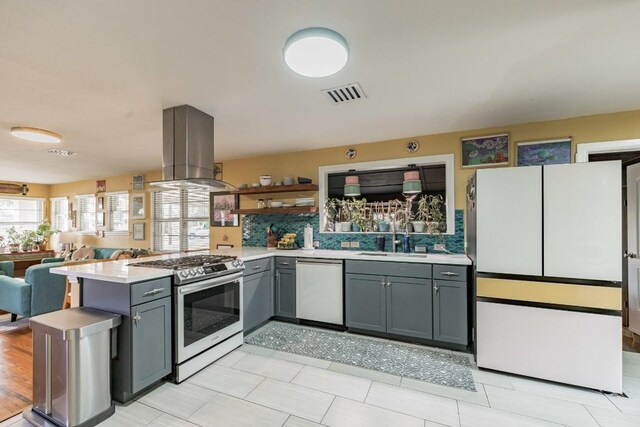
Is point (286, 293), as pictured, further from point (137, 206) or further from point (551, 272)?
point (137, 206)

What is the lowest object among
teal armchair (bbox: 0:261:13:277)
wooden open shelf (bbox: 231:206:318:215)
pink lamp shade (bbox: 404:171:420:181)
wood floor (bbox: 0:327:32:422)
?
wood floor (bbox: 0:327:32:422)

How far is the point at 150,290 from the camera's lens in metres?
2.22

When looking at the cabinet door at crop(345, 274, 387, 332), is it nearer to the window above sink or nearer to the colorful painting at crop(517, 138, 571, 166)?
the window above sink

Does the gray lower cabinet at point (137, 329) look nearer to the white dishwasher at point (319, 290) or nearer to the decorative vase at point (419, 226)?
the white dishwasher at point (319, 290)

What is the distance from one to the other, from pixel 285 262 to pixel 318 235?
73 centimetres

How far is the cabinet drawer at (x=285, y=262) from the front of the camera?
3.69 metres

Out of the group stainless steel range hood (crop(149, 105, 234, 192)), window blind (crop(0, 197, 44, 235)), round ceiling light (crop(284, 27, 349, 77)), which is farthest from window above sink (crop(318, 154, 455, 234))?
window blind (crop(0, 197, 44, 235))

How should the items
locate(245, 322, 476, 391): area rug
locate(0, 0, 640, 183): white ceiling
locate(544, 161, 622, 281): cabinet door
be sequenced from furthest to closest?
locate(245, 322, 476, 391): area rug
locate(544, 161, 622, 281): cabinet door
locate(0, 0, 640, 183): white ceiling

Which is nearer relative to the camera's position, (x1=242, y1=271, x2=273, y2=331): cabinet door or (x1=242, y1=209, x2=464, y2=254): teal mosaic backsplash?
(x1=242, y1=271, x2=273, y2=331): cabinet door

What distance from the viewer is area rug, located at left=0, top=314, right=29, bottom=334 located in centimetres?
358

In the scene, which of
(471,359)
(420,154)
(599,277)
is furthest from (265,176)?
(599,277)

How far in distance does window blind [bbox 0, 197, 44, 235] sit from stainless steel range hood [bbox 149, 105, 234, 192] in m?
7.25

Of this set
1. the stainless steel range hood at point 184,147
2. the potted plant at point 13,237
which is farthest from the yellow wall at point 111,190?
the stainless steel range hood at point 184,147

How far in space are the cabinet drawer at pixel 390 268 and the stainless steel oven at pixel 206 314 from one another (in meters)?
1.29
